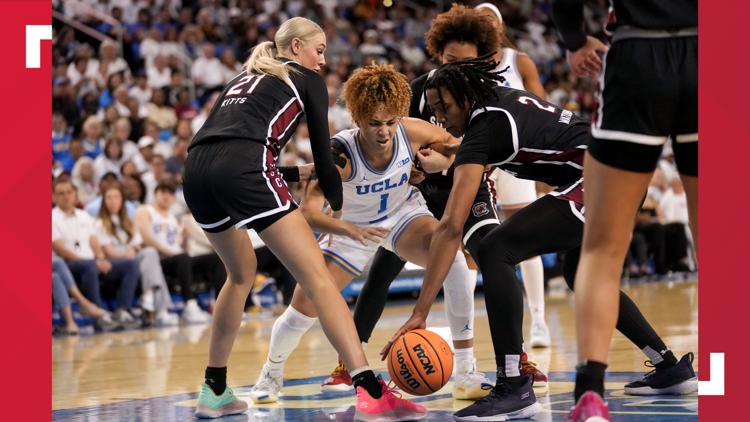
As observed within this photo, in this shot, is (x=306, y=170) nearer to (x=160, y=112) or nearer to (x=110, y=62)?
(x=160, y=112)

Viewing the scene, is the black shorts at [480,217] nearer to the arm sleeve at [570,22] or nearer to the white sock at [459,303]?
the white sock at [459,303]

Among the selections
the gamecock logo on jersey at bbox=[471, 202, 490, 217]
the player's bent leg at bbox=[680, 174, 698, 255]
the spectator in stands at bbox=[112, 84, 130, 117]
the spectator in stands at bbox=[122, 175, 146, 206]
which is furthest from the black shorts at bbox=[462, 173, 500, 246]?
the spectator in stands at bbox=[112, 84, 130, 117]

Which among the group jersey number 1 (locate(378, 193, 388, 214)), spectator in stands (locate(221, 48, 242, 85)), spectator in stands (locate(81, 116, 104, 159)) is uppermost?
spectator in stands (locate(221, 48, 242, 85))

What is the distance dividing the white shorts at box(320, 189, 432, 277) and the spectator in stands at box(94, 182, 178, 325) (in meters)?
5.45

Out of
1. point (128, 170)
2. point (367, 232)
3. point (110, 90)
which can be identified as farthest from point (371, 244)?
point (110, 90)

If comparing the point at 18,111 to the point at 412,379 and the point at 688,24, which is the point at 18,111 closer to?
the point at 412,379

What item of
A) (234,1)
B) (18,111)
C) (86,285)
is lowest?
(86,285)

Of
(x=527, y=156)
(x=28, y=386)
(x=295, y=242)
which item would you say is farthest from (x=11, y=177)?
A: (x=527, y=156)

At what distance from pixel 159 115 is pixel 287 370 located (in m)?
8.51

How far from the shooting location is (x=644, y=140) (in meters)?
3.29

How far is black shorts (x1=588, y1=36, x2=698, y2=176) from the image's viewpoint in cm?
328

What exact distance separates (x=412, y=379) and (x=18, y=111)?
2.08 meters

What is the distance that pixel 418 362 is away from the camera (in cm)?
461

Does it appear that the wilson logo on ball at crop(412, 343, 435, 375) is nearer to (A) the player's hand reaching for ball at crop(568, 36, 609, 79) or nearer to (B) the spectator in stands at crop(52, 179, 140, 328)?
(A) the player's hand reaching for ball at crop(568, 36, 609, 79)
